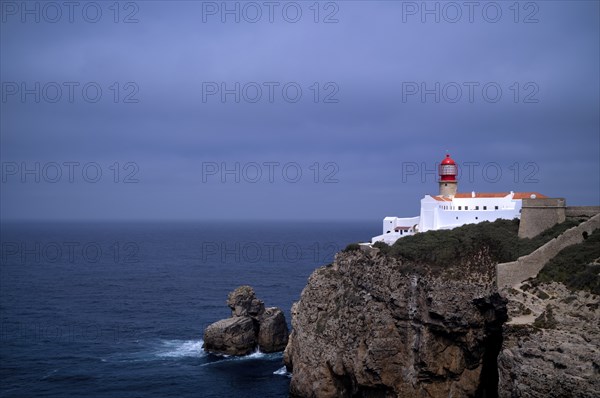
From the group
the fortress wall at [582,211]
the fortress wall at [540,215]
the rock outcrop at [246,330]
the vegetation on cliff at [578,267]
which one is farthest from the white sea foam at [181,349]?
the fortress wall at [582,211]

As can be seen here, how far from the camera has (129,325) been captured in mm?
58375

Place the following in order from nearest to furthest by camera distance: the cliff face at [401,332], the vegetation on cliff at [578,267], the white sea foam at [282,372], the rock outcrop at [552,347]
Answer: the rock outcrop at [552,347]
the vegetation on cliff at [578,267]
the cliff face at [401,332]
the white sea foam at [282,372]

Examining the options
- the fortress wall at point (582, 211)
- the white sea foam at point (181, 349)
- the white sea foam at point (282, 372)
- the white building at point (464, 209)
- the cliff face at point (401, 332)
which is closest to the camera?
the cliff face at point (401, 332)

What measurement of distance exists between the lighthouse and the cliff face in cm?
1260

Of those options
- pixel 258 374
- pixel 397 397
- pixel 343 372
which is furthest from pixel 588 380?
pixel 258 374

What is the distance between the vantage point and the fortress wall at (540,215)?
40.0 m

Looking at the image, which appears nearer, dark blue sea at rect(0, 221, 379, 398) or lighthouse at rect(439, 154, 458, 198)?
dark blue sea at rect(0, 221, 379, 398)

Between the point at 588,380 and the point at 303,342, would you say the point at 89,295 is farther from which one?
the point at 588,380

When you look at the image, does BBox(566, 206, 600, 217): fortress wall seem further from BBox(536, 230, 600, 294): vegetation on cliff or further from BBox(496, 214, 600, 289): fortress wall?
BBox(496, 214, 600, 289): fortress wall

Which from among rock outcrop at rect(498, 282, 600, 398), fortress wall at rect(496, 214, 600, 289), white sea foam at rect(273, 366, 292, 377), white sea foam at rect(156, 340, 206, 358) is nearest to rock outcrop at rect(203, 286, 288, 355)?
white sea foam at rect(156, 340, 206, 358)

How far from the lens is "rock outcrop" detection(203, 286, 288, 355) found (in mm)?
48281

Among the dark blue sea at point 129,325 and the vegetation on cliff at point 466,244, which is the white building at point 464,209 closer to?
the vegetation on cliff at point 466,244

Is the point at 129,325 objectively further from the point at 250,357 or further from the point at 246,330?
the point at 250,357

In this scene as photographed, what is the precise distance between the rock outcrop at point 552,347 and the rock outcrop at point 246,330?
84.2 feet
